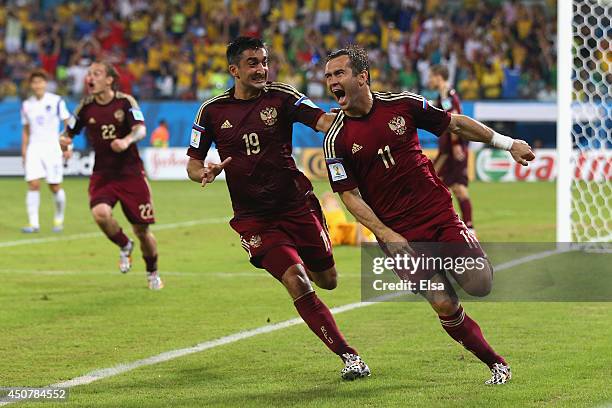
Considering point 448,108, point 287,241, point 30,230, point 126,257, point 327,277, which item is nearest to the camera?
point 287,241

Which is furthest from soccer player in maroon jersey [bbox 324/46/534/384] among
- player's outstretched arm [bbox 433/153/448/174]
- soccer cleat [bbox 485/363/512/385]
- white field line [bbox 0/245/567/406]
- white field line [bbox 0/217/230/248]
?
white field line [bbox 0/217/230/248]

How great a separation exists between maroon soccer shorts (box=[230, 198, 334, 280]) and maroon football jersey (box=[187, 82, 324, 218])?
78 mm

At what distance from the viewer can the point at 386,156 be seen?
281 inches

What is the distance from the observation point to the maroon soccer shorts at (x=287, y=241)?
7684 millimetres

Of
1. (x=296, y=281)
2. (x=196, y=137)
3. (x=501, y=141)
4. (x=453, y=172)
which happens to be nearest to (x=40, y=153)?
(x=453, y=172)

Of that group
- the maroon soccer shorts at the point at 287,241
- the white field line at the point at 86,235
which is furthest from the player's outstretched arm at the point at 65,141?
the white field line at the point at 86,235

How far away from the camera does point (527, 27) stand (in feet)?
115

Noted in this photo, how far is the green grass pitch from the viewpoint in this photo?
6852 millimetres

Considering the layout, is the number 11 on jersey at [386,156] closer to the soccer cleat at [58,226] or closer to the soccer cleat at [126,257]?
the soccer cleat at [126,257]

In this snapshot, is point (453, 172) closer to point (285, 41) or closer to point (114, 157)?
point (114, 157)

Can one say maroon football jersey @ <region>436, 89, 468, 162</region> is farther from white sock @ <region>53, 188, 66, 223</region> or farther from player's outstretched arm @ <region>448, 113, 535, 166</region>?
player's outstretched arm @ <region>448, 113, 535, 166</region>

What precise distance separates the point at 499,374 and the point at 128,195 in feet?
19.1

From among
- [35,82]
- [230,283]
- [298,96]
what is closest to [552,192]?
Answer: [35,82]

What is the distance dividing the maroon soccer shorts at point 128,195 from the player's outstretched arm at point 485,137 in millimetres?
5320
